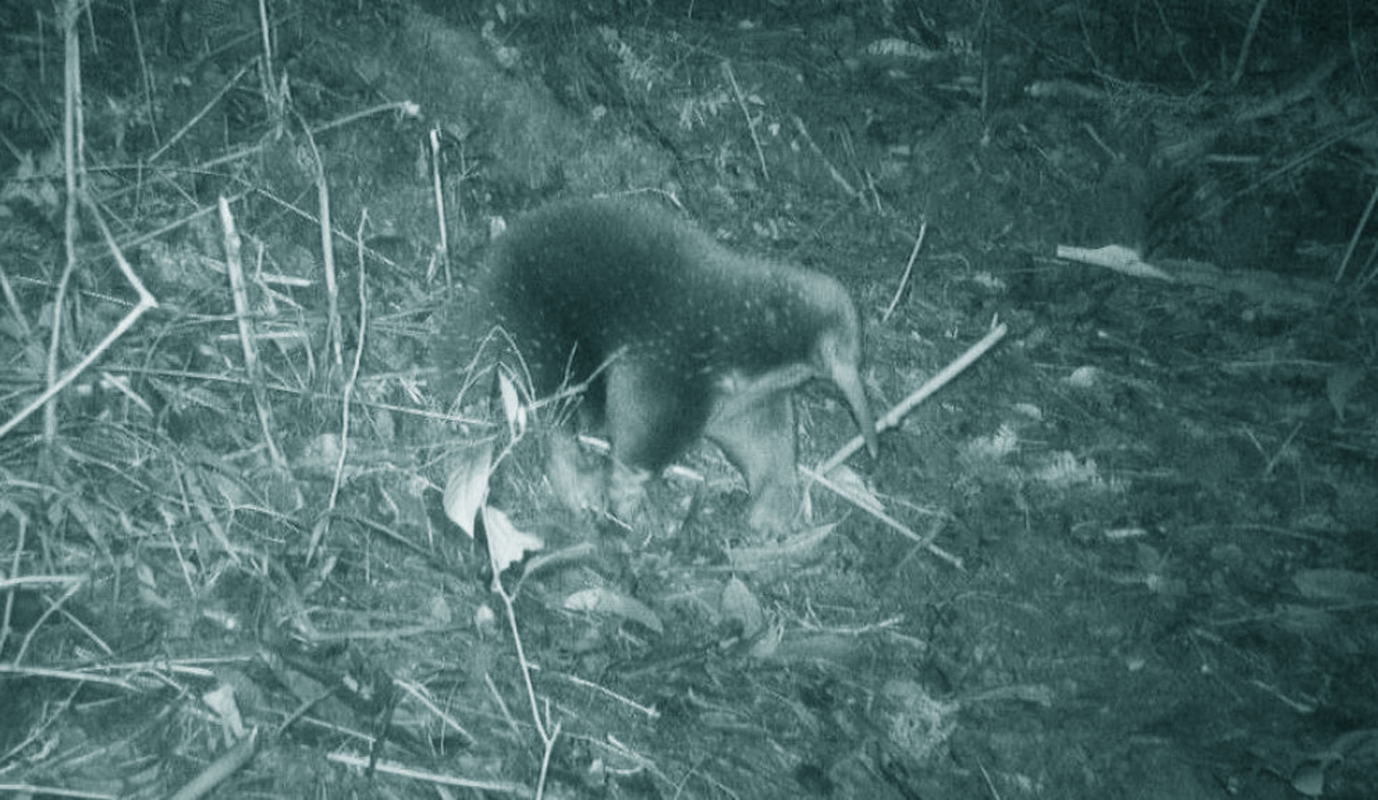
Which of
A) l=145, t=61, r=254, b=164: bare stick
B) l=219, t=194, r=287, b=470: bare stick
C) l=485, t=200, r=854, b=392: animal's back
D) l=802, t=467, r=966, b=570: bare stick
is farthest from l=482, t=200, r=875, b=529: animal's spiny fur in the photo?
l=145, t=61, r=254, b=164: bare stick

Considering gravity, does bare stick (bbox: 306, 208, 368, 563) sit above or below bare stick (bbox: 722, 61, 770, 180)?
below

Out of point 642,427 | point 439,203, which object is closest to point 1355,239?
point 642,427

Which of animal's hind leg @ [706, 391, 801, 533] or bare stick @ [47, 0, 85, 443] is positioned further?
animal's hind leg @ [706, 391, 801, 533]

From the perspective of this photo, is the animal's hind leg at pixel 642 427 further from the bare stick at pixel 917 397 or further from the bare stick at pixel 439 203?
the bare stick at pixel 439 203

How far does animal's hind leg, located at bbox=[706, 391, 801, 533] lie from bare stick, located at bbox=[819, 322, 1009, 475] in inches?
6.3

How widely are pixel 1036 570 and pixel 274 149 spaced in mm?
3124

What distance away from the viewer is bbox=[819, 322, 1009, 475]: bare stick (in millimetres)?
3215

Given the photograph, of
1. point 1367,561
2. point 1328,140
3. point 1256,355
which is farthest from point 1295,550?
point 1328,140

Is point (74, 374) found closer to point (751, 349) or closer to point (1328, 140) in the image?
point (751, 349)

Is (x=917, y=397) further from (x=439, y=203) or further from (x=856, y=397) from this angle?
(x=439, y=203)

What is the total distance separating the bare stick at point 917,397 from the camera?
321cm

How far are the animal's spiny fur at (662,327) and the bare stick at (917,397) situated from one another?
0.42 feet

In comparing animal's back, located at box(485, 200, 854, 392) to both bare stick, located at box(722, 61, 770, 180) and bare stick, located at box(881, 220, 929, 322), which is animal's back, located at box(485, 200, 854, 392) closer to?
bare stick, located at box(881, 220, 929, 322)

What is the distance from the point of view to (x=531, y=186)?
3.46 meters
